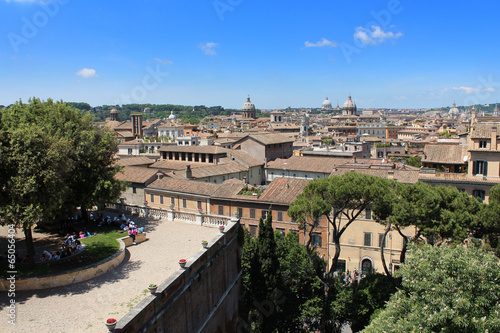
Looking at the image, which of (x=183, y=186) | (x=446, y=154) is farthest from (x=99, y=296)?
(x=446, y=154)

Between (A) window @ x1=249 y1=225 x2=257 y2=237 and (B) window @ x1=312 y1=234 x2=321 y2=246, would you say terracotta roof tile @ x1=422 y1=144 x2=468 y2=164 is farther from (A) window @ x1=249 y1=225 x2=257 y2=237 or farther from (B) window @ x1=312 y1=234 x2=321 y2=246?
(A) window @ x1=249 y1=225 x2=257 y2=237

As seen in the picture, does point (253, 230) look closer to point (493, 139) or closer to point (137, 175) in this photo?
point (137, 175)

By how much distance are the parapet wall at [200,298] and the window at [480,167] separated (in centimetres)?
1786

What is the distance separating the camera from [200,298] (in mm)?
14828

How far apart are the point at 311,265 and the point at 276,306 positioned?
2854 mm

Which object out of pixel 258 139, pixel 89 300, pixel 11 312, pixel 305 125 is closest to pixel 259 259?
pixel 89 300

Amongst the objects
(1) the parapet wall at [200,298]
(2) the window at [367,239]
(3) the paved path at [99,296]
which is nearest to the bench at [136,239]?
(3) the paved path at [99,296]

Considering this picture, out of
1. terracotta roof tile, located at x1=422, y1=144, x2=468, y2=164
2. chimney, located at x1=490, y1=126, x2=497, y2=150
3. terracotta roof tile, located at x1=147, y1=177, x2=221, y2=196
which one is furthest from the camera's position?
terracotta roof tile, located at x1=147, y1=177, x2=221, y2=196

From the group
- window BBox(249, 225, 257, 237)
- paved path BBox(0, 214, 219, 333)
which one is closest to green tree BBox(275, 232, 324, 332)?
paved path BBox(0, 214, 219, 333)

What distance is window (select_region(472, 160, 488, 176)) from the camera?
2719 centimetres

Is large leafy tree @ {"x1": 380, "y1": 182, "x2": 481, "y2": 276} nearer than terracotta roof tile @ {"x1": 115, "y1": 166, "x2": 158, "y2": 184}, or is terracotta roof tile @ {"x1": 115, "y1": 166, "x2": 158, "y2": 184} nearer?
large leafy tree @ {"x1": 380, "y1": 182, "x2": 481, "y2": 276}

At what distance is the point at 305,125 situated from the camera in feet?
420

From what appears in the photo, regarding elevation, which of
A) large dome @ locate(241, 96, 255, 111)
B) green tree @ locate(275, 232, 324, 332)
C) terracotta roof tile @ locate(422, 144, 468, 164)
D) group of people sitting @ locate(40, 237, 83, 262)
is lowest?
green tree @ locate(275, 232, 324, 332)

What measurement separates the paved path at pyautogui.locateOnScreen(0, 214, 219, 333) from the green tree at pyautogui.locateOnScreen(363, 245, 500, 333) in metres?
7.72
